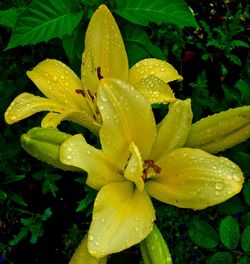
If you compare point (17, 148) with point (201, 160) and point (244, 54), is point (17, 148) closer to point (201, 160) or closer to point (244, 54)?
point (201, 160)

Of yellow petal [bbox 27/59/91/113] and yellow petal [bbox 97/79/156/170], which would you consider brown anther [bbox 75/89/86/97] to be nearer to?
yellow petal [bbox 27/59/91/113]

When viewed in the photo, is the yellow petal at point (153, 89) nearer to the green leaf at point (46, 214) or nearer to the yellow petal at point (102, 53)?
the yellow petal at point (102, 53)

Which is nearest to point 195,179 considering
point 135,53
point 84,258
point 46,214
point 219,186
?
point 219,186

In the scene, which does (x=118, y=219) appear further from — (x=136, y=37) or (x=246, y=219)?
(x=136, y=37)

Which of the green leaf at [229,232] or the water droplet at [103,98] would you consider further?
the green leaf at [229,232]

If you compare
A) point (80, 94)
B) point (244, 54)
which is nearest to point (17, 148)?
point (80, 94)

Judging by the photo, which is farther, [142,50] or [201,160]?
[142,50]

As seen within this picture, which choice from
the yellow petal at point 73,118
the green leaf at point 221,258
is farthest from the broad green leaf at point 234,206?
the yellow petal at point 73,118
